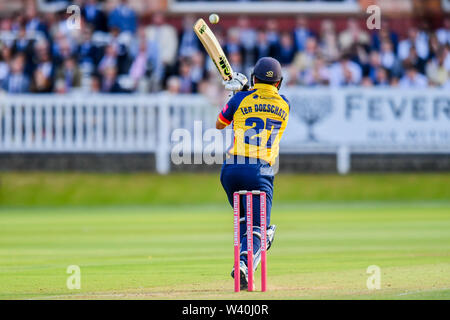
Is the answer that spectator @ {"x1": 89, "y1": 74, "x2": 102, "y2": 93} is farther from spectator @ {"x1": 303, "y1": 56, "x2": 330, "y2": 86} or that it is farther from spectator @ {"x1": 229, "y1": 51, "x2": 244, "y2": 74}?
spectator @ {"x1": 303, "y1": 56, "x2": 330, "y2": 86}

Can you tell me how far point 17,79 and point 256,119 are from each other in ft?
49.3

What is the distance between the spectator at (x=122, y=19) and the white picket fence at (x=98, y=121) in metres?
2.95

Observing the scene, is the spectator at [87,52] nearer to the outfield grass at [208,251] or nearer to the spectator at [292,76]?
the outfield grass at [208,251]

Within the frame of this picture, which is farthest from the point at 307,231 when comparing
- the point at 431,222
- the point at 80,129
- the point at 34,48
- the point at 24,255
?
the point at 34,48

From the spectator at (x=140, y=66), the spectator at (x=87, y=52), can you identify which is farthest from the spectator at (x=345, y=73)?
the spectator at (x=87, y=52)

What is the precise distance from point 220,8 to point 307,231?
13857 mm

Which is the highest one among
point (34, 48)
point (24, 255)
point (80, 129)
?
point (34, 48)

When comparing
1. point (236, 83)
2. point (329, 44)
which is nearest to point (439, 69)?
point (329, 44)

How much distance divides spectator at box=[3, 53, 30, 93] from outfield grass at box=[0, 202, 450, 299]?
9.51ft

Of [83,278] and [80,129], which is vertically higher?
[80,129]

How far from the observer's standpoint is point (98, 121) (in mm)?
23234
